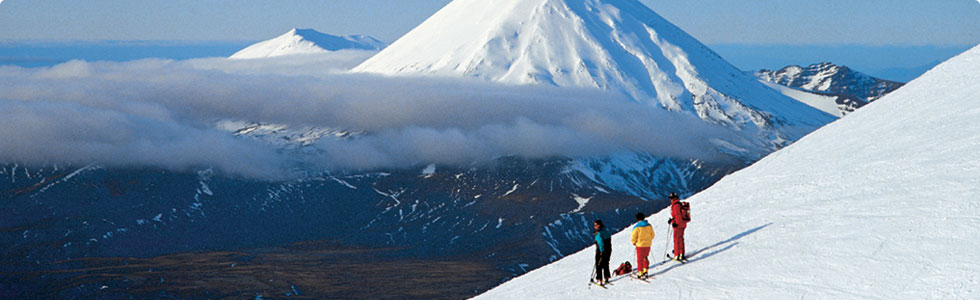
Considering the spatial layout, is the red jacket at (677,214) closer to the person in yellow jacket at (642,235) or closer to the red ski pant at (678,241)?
the red ski pant at (678,241)

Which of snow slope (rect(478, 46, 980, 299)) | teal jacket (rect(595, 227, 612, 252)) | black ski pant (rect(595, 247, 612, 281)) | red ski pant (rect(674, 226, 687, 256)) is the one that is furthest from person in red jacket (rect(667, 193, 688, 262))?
black ski pant (rect(595, 247, 612, 281))

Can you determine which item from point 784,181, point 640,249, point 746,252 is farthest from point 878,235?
point 784,181

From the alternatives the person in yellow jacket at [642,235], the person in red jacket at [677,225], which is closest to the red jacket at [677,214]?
the person in red jacket at [677,225]

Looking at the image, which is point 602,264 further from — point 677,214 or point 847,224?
point 847,224

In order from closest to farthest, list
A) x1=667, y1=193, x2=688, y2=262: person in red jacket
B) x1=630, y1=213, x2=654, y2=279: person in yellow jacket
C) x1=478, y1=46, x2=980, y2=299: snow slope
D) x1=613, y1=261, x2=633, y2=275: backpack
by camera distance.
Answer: x1=478, y1=46, x2=980, y2=299: snow slope
x1=630, y1=213, x2=654, y2=279: person in yellow jacket
x1=667, y1=193, x2=688, y2=262: person in red jacket
x1=613, y1=261, x2=633, y2=275: backpack

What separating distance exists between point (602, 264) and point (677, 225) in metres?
3.21

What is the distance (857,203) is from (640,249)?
9061mm

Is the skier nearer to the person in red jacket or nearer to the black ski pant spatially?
the black ski pant

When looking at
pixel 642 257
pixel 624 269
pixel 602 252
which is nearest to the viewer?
pixel 642 257

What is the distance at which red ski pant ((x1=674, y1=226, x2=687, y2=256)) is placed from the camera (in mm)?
31438

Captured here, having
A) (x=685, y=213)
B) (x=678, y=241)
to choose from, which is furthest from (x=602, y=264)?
(x=685, y=213)

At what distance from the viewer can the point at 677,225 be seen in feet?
101

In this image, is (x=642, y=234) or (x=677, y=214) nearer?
(x=642, y=234)

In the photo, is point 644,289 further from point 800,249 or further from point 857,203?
point 857,203
